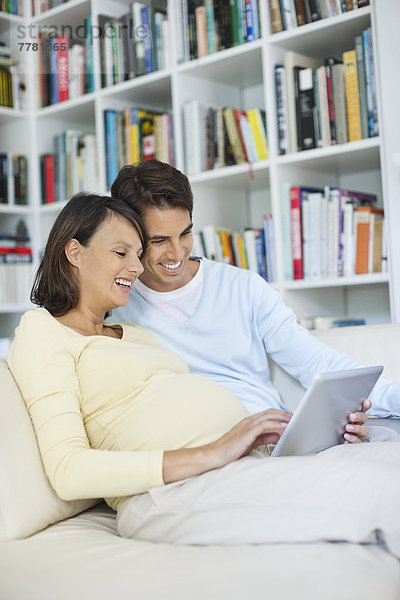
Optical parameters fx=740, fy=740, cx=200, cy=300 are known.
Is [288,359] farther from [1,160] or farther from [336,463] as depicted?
[1,160]

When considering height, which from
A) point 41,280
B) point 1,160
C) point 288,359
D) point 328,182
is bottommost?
point 288,359

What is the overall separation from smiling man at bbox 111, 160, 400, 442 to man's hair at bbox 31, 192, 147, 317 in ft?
0.62

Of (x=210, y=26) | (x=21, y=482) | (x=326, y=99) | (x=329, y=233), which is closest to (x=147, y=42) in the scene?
(x=210, y=26)

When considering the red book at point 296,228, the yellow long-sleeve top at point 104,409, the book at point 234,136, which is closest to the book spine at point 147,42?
the book at point 234,136

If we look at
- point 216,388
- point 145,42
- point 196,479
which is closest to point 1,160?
point 145,42

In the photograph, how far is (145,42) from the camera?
282 cm

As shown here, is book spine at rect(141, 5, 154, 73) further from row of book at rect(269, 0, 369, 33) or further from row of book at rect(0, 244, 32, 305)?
row of book at rect(0, 244, 32, 305)

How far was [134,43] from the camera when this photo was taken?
2848 mm

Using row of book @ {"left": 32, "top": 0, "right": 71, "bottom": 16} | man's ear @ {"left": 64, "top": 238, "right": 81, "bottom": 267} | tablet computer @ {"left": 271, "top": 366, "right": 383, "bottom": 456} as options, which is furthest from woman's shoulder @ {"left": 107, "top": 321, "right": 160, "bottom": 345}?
row of book @ {"left": 32, "top": 0, "right": 71, "bottom": 16}

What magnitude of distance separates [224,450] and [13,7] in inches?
106

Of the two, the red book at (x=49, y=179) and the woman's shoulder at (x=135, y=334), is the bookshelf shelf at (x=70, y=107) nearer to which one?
the red book at (x=49, y=179)

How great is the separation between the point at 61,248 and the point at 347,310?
1.47 meters

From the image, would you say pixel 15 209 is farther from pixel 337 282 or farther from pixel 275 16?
pixel 337 282

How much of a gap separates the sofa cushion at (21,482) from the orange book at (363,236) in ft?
4.42
